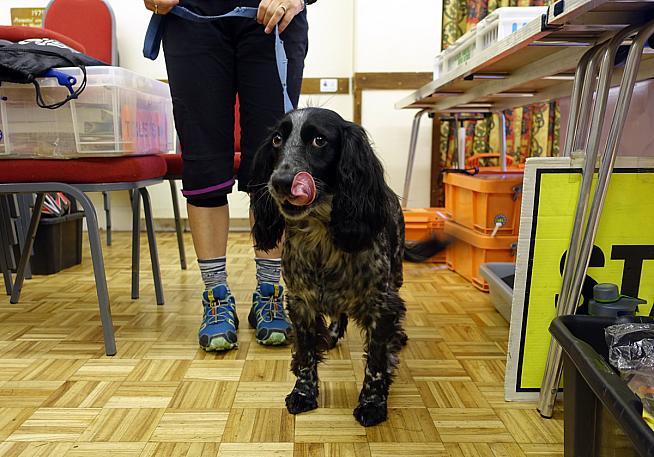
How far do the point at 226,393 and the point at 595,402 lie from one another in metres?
0.81

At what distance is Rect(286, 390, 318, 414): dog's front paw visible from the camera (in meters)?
1.17

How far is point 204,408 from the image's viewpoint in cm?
119

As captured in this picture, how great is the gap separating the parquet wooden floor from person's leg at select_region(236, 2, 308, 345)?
9 centimetres

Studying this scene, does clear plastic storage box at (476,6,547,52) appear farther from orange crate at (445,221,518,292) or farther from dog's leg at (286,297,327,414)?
dog's leg at (286,297,327,414)

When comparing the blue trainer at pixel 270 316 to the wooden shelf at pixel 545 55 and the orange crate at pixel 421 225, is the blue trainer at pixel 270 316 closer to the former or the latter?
the wooden shelf at pixel 545 55

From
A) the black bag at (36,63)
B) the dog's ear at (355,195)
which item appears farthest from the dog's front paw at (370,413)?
the black bag at (36,63)

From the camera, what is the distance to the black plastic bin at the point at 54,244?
2.43 meters

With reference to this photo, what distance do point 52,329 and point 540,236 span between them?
1483 mm

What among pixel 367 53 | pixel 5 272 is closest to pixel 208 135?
pixel 5 272

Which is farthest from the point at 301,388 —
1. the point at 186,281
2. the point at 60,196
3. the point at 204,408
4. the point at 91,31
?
the point at 91,31

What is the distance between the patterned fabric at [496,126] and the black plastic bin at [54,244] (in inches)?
87.5

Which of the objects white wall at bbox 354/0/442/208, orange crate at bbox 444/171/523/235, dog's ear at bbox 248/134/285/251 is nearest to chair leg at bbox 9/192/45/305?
dog's ear at bbox 248/134/285/251

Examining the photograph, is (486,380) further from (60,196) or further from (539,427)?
(60,196)

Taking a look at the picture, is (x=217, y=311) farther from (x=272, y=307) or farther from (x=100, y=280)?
(x=100, y=280)
